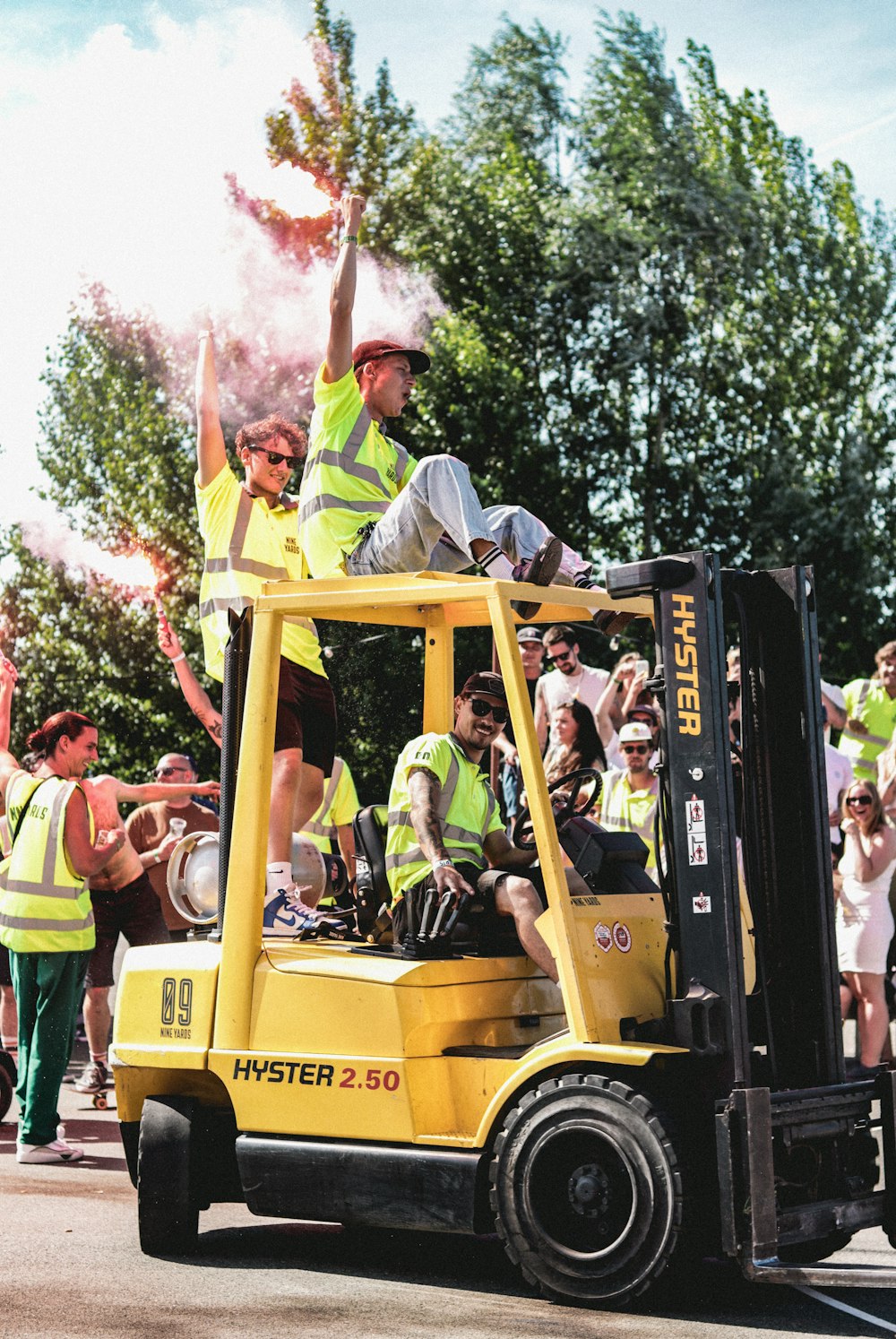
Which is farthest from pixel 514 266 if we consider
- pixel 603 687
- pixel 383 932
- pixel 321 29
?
pixel 383 932

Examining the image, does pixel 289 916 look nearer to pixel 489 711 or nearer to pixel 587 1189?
pixel 489 711

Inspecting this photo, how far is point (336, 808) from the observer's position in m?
9.12

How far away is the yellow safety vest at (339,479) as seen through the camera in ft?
20.9

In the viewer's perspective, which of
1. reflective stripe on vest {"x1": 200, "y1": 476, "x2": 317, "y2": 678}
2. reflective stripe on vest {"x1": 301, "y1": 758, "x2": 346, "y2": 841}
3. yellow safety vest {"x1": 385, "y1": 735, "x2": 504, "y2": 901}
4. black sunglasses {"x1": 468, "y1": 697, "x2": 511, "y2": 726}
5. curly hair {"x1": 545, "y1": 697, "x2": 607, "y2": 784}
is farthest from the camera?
reflective stripe on vest {"x1": 301, "y1": 758, "x2": 346, "y2": 841}

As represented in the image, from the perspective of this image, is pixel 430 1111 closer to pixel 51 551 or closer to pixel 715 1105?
pixel 715 1105

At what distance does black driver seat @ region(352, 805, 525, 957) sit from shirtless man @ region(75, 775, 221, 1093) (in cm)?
390

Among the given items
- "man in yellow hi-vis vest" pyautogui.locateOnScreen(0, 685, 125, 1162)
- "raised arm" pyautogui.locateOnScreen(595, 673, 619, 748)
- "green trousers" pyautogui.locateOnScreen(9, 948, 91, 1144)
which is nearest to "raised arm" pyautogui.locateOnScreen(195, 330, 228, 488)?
"man in yellow hi-vis vest" pyautogui.locateOnScreen(0, 685, 125, 1162)

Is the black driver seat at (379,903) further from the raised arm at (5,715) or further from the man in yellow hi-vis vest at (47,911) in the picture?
the raised arm at (5,715)

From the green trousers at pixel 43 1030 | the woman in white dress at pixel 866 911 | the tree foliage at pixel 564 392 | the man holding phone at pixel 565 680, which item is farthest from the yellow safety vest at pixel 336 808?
the tree foliage at pixel 564 392

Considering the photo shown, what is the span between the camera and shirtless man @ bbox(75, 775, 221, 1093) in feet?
32.4

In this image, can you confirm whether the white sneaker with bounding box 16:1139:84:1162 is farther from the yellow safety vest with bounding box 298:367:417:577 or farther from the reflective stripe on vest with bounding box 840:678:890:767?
the reflective stripe on vest with bounding box 840:678:890:767

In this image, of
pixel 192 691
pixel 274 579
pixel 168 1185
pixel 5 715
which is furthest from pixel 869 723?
pixel 168 1185

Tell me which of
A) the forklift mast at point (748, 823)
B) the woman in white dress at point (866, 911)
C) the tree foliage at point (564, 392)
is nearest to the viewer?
the forklift mast at point (748, 823)

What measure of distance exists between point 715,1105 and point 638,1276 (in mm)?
552
